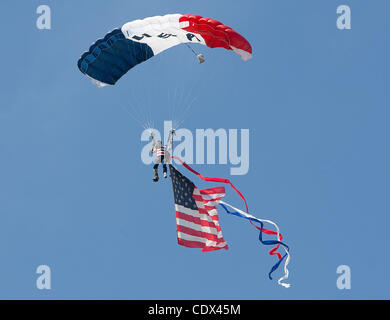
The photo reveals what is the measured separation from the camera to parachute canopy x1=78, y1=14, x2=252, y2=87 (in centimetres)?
2734

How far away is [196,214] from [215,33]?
7.04m

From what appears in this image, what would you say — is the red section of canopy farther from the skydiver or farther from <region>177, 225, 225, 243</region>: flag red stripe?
<region>177, 225, 225, 243</region>: flag red stripe

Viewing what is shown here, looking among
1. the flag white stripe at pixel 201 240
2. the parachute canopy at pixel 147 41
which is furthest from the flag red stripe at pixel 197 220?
the parachute canopy at pixel 147 41

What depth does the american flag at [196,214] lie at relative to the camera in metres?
29.1

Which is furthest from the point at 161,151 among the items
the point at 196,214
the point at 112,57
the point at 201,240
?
the point at 112,57

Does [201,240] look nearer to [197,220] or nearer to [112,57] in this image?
[197,220]

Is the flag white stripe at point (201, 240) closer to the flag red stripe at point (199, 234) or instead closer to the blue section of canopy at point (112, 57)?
the flag red stripe at point (199, 234)

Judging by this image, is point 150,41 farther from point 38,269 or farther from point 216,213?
point 38,269
